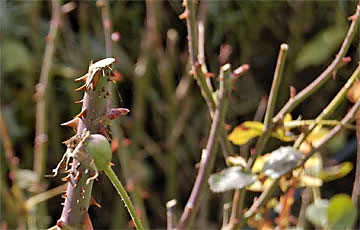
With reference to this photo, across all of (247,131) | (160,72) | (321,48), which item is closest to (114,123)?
(247,131)

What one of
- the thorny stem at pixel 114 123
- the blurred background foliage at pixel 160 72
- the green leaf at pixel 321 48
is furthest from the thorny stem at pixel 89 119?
the green leaf at pixel 321 48

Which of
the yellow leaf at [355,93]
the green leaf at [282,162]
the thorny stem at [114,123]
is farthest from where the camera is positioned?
the thorny stem at [114,123]

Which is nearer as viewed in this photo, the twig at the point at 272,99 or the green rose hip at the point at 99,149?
the green rose hip at the point at 99,149

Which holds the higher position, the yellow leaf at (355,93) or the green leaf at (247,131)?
the yellow leaf at (355,93)

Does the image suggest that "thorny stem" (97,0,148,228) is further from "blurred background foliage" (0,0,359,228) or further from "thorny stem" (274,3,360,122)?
"blurred background foliage" (0,0,359,228)

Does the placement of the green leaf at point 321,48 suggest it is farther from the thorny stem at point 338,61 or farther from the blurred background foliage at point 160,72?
the thorny stem at point 338,61

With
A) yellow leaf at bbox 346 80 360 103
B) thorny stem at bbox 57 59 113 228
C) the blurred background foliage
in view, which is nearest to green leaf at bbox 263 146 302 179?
yellow leaf at bbox 346 80 360 103

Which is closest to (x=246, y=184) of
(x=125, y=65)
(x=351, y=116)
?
(x=351, y=116)

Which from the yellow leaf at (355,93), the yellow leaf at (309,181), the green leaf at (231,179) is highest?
the yellow leaf at (355,93)
